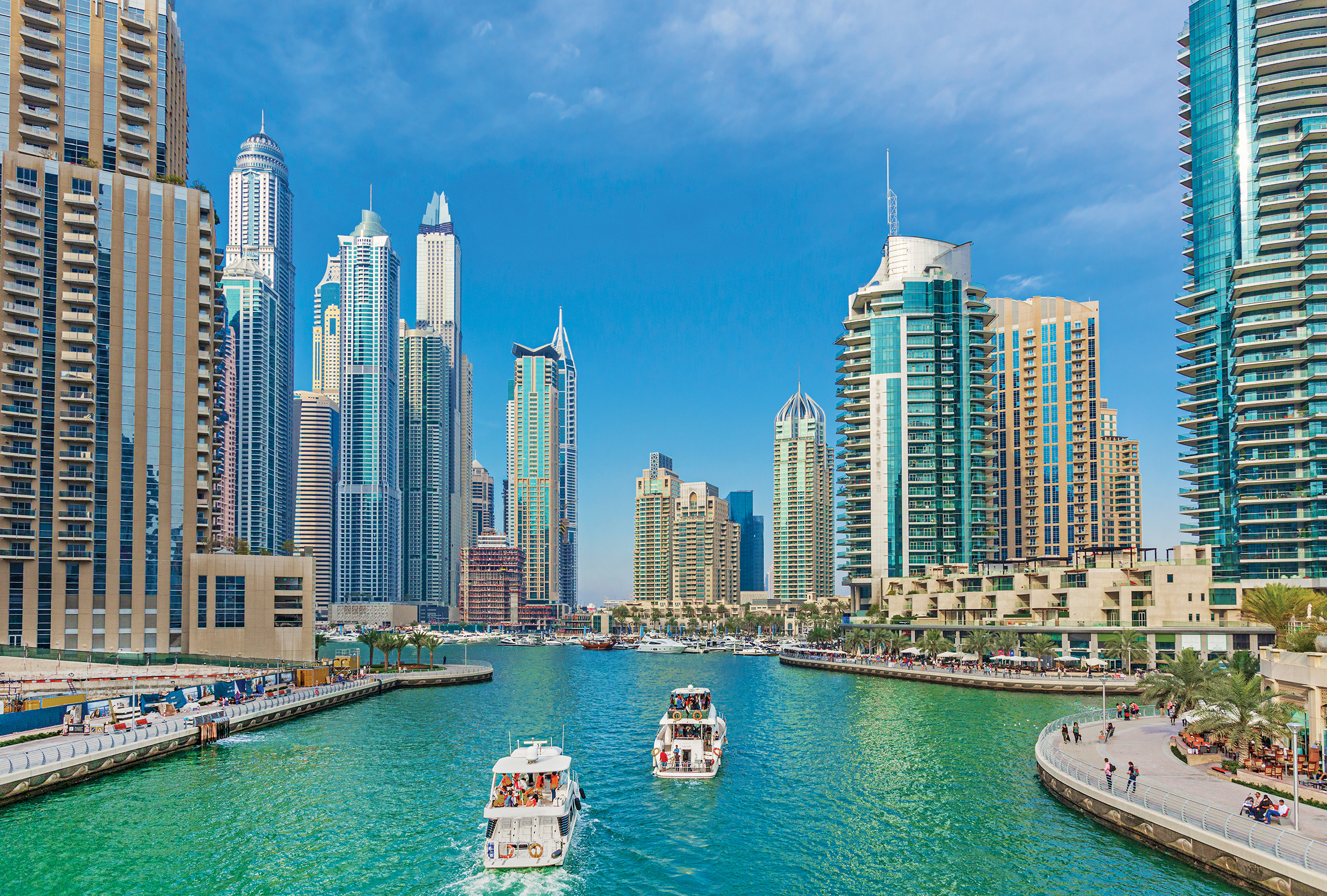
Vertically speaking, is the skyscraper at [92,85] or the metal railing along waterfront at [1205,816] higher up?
the skyscraper at [92,85]

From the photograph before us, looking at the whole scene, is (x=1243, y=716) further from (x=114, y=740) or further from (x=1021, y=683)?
(x=114, y=740)

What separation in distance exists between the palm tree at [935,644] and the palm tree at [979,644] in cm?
351

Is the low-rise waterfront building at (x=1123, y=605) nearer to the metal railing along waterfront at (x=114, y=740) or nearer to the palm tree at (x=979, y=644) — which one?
the palm tree at (x=979, y=644)

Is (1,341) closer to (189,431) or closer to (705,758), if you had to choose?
(189,431)

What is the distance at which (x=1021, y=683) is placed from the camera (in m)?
123

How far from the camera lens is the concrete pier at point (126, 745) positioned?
2253 inches

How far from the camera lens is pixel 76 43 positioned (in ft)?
447

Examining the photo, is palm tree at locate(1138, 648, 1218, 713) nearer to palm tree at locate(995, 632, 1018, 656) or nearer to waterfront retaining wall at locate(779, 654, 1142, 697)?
waterfront retaining wall at locate(779, 654, 1142, 697)

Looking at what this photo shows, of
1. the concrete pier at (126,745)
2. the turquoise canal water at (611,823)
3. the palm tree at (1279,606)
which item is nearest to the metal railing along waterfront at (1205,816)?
the turquoise canal water at (611,823)

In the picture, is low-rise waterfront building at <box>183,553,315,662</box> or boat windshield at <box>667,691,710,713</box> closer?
boat windshield at <box>667,691,710,713</box>

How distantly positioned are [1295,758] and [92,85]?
162892mm

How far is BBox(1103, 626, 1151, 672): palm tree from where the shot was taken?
5153 inches

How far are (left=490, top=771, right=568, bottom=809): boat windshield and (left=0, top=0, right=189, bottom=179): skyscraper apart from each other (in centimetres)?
12712

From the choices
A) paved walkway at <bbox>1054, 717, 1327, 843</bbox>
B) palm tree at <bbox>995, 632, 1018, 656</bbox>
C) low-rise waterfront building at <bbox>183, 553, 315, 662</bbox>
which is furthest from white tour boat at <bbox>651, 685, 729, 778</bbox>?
palm tree at <bbox>995, 632, 1018, 656</bbox>
